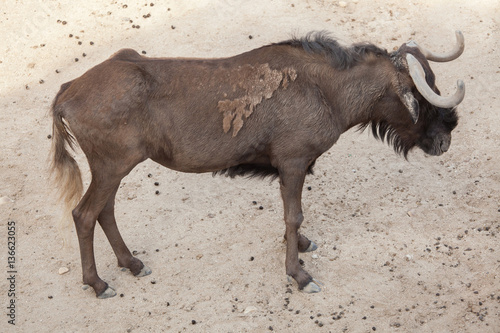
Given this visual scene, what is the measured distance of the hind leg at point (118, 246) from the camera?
7348mm

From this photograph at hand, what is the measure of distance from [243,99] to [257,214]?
7.24 feet

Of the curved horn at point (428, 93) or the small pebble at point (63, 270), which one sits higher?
the curved horn at point (428, 93)

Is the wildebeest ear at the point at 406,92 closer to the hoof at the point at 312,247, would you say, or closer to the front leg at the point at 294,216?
the front leg at the point at 294,216

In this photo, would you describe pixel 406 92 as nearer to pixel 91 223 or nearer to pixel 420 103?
pixel 420 103

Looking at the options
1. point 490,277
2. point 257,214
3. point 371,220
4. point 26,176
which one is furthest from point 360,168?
point 26,176

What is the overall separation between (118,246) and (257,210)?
1994mm

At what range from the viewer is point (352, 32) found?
36.7 feet

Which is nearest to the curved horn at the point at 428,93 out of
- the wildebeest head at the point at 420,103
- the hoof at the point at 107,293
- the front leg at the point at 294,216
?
the wildebeest head at the point at 420,103

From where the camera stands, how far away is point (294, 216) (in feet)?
23.8

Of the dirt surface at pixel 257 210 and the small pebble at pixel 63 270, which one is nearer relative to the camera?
the dirt surface at pixel 257 210

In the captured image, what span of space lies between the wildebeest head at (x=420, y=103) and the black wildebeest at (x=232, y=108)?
0.04ft

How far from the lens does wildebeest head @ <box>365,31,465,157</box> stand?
6.57 m

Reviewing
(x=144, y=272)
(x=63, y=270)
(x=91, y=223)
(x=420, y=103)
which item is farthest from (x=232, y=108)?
(x=63, y=270)

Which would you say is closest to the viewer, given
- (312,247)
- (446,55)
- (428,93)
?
(428,93)
